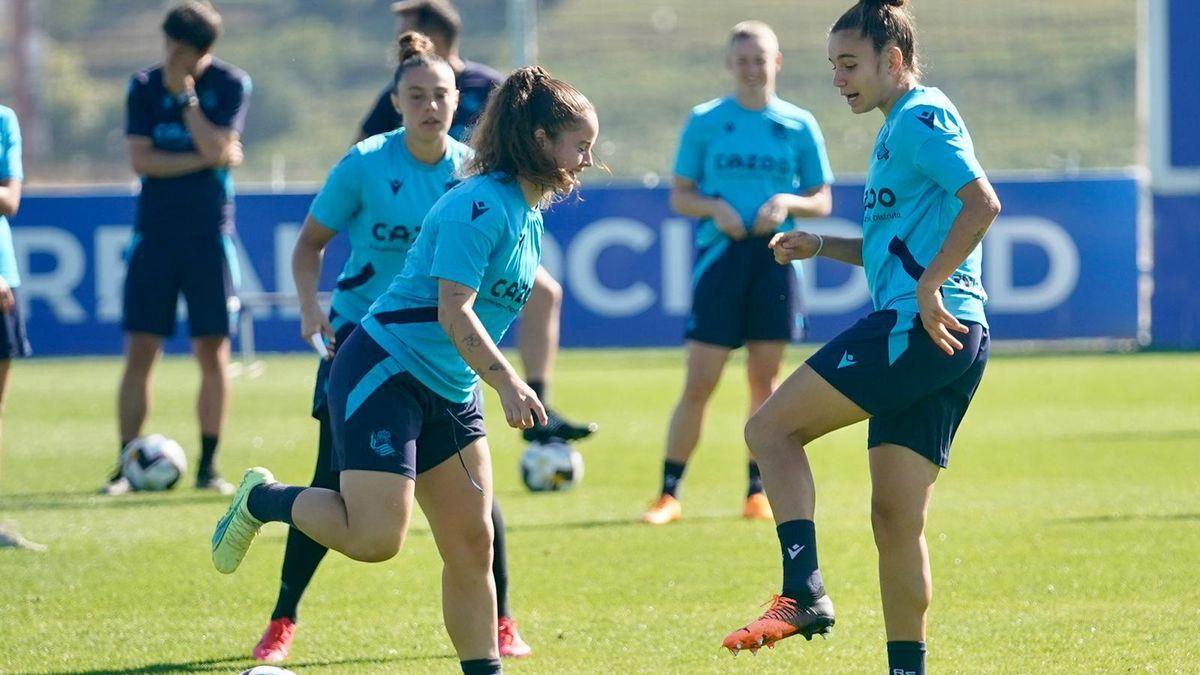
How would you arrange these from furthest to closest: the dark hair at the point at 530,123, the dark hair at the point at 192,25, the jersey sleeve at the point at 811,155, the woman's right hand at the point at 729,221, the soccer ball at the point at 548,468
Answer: the soccer ball at the point at 548,468 → the dark hair at the point at 192,25 → the jersey sleeve at the point at 811,155 → the woman's right hand at the point at 729,221 → the dark hair at the point at 530,123

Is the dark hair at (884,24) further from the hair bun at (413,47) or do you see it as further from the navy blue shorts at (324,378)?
the hair bun at (413,47)

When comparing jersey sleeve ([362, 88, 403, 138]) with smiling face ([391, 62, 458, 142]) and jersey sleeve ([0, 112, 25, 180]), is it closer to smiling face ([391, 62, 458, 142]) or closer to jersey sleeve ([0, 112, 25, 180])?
smiling face ([391, 62, 458, 142])

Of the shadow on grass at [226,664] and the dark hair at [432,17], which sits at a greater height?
the dark hair at [432,17]

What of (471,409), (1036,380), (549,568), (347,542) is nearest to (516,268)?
(471,409)

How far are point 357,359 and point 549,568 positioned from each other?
2595 mm

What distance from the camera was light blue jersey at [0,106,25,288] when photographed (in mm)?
7434

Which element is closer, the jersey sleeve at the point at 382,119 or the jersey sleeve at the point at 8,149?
the jersey sleeve at the point at 382,119

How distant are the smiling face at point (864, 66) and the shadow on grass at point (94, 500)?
5316 millimetres

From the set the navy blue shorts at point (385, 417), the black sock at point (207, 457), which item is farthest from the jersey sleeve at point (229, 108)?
the navy blue shorts at point (385, 417)

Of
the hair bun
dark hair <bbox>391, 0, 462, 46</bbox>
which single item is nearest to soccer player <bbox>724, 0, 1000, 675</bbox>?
the hair bun

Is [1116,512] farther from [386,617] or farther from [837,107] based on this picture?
[837,107]

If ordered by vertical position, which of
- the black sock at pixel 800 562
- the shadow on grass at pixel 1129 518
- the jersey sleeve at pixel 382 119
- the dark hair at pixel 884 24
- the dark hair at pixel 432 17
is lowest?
the shadow on grass at pixel 1129 518

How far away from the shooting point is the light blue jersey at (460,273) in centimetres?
461

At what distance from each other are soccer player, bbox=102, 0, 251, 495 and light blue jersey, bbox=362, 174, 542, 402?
16.3 feet
